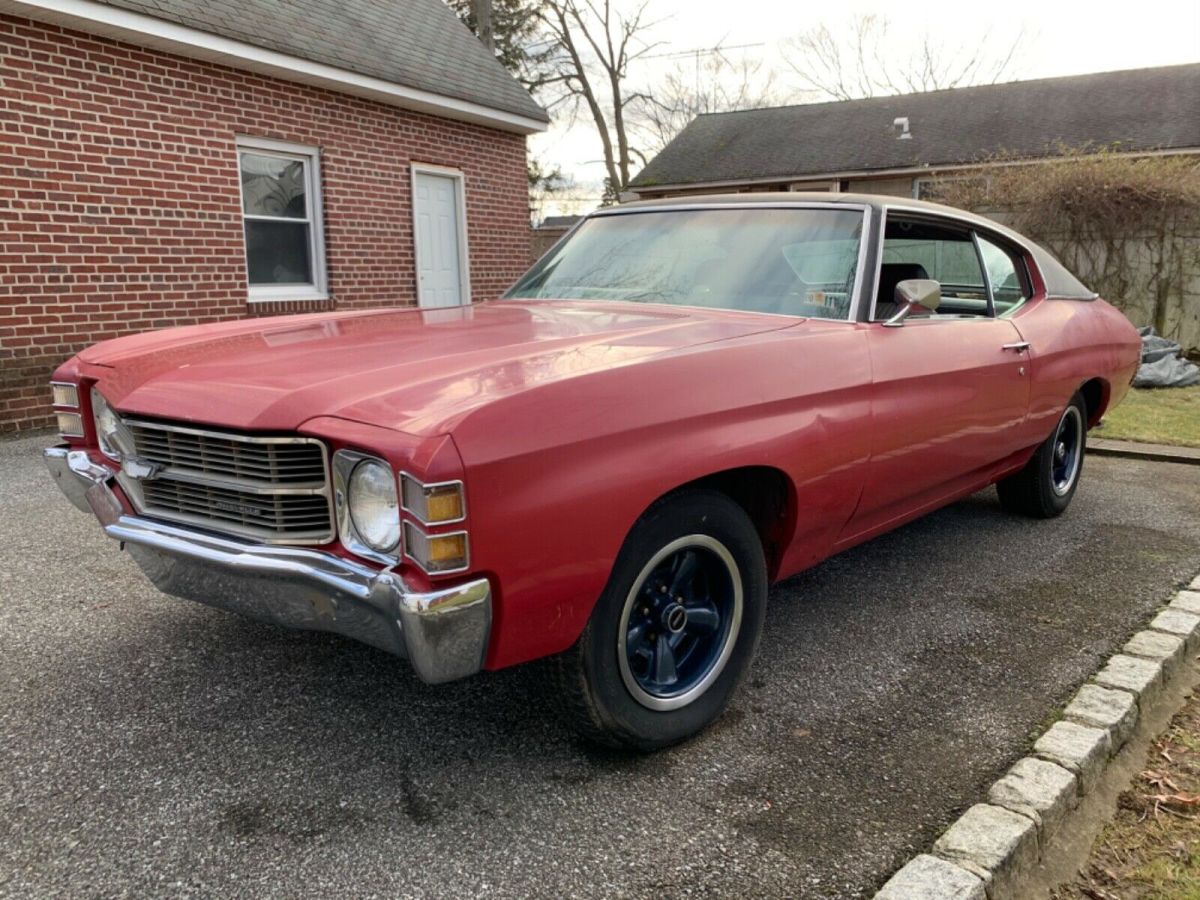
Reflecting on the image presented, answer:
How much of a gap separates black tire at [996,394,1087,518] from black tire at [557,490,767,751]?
2.60m

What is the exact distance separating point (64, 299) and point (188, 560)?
5.90 meters

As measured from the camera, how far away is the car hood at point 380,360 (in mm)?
2129

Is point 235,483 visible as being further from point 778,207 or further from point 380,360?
point 778,207

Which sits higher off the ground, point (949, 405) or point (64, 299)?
point (64, 299)

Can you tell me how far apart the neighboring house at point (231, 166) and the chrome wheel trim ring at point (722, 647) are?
6.29m

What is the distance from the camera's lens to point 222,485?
7.51 ft

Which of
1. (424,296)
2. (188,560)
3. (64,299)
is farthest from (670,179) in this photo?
(188,560)

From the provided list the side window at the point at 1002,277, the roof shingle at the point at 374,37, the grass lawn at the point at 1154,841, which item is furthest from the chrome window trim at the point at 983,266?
the roof shingle at the point at 374,37

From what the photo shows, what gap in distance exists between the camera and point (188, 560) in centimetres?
232

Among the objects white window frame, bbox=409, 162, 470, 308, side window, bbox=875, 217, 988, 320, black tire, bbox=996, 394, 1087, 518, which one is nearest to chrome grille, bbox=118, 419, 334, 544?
side window, bbox=875, 217, 988, 320

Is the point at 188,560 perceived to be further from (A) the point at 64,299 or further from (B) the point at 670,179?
(B) the point at 670,179

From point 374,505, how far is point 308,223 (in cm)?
798

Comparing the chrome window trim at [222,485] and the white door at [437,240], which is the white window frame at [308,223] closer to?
the white door at [437,240]

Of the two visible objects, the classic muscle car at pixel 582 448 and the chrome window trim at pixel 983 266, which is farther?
the chrome window trim at pixel 983 266
